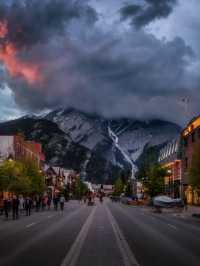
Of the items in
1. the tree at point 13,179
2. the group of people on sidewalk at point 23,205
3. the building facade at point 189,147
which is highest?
the building facade at point 189,147

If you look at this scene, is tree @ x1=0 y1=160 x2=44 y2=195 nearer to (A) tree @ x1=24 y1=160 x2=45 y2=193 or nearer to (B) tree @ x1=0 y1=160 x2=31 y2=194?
(B) tree @ x1=0 y1=160 x2=31 y2=194

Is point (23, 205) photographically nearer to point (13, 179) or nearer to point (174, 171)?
point (13, 179)

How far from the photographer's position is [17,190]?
85.6 m

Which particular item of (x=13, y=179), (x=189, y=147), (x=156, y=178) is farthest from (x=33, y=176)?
(x=156, y=178)

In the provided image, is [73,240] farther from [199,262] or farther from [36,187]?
[36,187]

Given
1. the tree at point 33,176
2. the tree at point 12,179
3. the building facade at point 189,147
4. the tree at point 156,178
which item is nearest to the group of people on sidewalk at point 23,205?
the tree at point 12,179

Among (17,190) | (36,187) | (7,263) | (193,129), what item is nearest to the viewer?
(7,263)

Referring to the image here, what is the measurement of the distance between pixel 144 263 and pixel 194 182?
49.0 m

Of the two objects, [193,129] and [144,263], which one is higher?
[193,129]

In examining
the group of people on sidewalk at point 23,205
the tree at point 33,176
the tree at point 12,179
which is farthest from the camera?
the tree at point 33,176

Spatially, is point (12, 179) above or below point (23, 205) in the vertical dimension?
above

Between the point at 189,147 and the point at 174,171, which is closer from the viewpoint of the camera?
the point at 189,147

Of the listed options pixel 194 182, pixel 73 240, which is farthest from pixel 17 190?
pixel 73 240

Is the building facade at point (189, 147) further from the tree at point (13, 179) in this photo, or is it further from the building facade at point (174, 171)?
the tree at point (13, 179)
